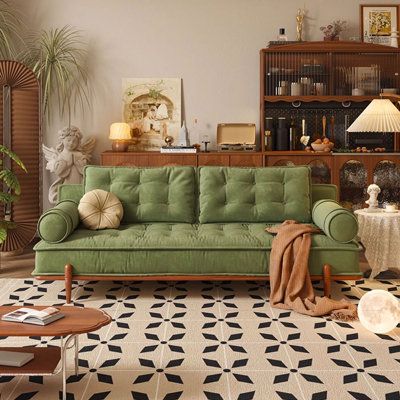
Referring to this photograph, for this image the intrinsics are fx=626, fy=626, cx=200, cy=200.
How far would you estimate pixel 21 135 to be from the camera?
6.00m

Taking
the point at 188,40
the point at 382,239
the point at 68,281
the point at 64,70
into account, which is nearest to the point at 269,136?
the point at 188,40

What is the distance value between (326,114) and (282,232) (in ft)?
9.16

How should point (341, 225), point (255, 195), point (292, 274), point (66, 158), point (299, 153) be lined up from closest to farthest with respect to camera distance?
point (292, 274) < point (341, 225) < point (255, 195) < point (66, 158) < point (299, 153)

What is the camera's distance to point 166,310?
13.9 ft

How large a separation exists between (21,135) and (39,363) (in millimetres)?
3529

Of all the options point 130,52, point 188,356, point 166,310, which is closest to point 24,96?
point 130,52

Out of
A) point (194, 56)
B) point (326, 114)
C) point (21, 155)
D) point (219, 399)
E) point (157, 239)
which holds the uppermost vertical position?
point (194, 56)

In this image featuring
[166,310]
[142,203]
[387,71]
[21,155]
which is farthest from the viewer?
[387,71]

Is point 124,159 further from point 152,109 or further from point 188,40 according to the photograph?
point 188,40

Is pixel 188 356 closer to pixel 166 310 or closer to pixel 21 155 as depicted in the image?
pixel 166 310

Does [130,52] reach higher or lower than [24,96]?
higher

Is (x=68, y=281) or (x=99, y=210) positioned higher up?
(x=99, y=210)

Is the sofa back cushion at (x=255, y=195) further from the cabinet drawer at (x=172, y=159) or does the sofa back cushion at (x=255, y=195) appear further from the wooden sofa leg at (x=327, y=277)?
the cabinet drawer at (x=172, y=159)

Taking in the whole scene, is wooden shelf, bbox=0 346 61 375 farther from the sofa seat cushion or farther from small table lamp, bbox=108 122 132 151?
small table lamp, bbox=108 122 132 151
